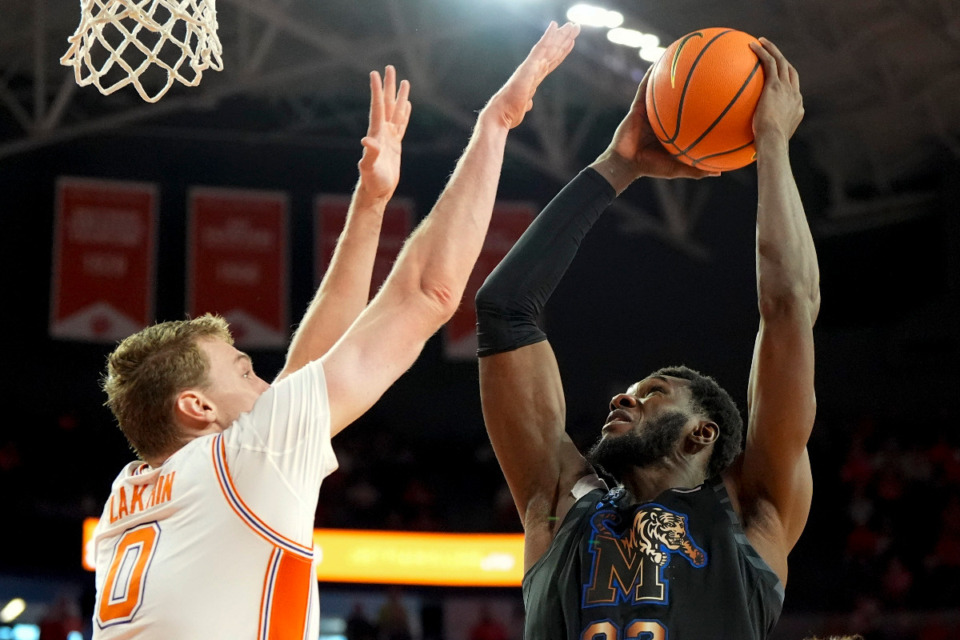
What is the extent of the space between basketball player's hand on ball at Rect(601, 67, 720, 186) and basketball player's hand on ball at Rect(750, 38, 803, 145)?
29 centimetres

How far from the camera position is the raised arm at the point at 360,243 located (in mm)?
2721

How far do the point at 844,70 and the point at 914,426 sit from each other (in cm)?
465

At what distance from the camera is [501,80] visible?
13.9 meters

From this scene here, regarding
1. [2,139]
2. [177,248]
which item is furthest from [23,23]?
[177,248]

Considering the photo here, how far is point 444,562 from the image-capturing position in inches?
444

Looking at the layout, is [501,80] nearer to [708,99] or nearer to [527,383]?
[708,99]

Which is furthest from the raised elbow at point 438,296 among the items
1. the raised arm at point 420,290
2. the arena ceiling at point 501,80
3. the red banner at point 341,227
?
the red banner at point 341,227

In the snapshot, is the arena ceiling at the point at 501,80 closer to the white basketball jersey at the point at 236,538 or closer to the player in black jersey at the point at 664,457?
the player in black jersey at the point at 664,457

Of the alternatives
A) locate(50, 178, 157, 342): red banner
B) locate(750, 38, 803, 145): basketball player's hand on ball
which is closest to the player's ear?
locate(750, 38, 803, 145): basketball player's hand on ball

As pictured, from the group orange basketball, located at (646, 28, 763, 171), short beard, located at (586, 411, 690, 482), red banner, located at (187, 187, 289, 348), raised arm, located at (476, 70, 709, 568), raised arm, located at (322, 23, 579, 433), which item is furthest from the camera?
red banner, located at (187, 187, 289, 348)

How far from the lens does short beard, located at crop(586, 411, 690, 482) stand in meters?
2.86

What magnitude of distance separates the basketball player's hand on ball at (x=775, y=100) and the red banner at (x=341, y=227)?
9269mm

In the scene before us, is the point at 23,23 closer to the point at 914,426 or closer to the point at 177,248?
the point at 177,248

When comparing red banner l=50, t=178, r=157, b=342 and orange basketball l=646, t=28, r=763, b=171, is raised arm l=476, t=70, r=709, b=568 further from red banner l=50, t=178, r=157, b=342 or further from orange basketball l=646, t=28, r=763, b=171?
red banner l=50, t=178, r=157, b=342
